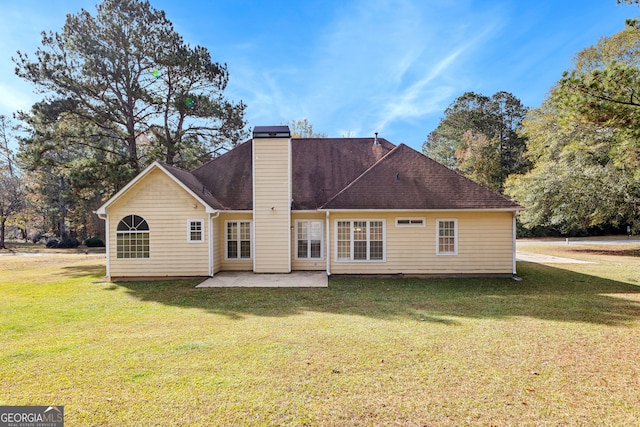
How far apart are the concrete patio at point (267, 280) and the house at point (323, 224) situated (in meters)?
0.49

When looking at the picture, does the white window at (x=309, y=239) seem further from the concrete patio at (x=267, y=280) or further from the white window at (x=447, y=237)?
the white window at (x=447, y=237)

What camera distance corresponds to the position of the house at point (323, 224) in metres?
A: 12.4

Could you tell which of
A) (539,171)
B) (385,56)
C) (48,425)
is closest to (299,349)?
(48,425)

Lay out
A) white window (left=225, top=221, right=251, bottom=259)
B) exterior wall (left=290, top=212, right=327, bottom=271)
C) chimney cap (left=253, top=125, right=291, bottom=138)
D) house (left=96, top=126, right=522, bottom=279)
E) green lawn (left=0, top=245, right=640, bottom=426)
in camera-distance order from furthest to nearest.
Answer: white window (left=225, top=221, right=251, bottom=259)
exterior wall (left=290, top=212, right=327, bottom=271)
chimney cap (left=253, top=125, right=291, bottom=138)
house (left=96, top=126, right=522, bottom=279)
green lawn (left=0, top=245, right=640, bottom=426)

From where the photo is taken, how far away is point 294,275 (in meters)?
12.7

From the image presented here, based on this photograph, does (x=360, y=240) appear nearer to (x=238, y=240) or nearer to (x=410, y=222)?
(x=410, y=222)

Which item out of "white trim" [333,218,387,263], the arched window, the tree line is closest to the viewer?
the tree line

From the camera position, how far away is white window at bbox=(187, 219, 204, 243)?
12.5m

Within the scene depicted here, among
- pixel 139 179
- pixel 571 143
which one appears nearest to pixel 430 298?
pixel 139 179

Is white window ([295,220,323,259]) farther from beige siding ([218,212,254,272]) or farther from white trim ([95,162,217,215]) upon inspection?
white trim ([95,162,217,215])

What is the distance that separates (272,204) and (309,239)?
2.18m

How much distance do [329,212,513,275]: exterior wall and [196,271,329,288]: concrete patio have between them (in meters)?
3.04

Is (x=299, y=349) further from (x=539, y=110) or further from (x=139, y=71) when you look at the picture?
(x=539, y=110)

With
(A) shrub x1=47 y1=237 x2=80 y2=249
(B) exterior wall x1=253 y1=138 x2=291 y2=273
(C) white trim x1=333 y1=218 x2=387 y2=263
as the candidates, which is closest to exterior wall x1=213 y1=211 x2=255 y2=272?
(B) exterior wall x1=253 y1=138 x2=291 y2=273
